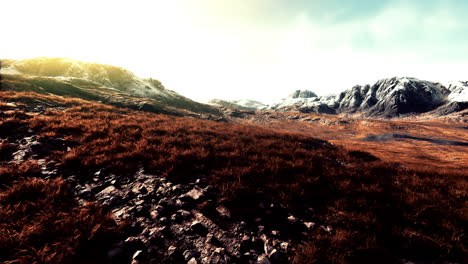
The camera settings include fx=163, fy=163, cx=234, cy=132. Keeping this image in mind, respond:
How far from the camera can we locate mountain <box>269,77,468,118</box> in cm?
10351

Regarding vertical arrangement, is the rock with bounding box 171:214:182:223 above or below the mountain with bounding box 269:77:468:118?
below

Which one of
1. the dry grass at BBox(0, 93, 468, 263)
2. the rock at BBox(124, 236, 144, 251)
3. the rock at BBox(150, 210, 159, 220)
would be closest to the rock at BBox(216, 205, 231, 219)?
the dry grass at BBox(0, 93, 468, 263)

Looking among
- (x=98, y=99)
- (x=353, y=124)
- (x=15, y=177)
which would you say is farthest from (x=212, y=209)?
(x=353, y=124)

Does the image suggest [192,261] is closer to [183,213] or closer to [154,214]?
[183,213]

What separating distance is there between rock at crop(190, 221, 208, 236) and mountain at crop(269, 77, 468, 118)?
5518 inches

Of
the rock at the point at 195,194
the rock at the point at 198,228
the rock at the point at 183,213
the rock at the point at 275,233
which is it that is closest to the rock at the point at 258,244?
the rock at the point at 275,233

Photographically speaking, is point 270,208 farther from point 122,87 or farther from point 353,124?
point 122,87

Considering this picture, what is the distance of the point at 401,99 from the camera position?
109m

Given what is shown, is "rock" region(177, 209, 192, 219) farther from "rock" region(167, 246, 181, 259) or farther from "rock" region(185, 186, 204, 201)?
"rock" region(167, 246, 181, 259)

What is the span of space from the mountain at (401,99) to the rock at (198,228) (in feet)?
460

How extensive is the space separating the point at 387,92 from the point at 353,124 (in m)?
92.2

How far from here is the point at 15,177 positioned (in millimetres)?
4426

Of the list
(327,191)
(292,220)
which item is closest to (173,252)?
(292,220)

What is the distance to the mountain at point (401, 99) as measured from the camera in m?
104
